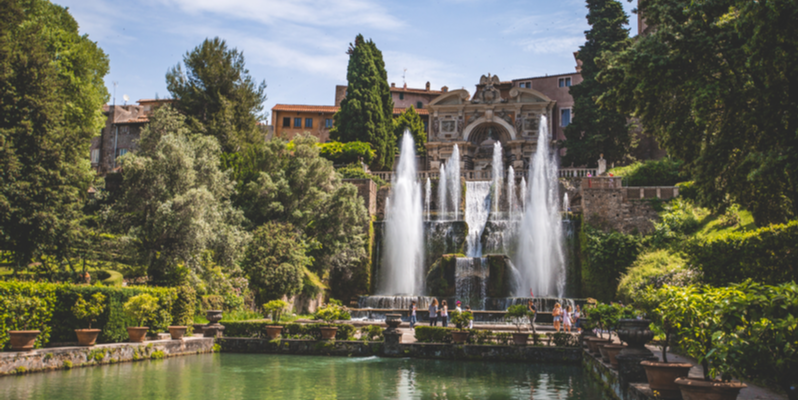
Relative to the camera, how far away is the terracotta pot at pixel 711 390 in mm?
5098

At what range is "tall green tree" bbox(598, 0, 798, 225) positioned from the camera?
1079 cm

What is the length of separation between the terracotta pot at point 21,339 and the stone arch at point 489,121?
39.4 meters

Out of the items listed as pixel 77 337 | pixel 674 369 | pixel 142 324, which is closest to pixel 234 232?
pixel 142 324

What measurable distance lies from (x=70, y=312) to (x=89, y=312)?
0.46m

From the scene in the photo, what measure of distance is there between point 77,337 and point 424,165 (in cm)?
3746

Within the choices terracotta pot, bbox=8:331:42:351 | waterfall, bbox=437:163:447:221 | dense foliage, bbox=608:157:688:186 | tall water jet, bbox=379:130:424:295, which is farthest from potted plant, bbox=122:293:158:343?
dense foliage, bbox=608:157:688:186

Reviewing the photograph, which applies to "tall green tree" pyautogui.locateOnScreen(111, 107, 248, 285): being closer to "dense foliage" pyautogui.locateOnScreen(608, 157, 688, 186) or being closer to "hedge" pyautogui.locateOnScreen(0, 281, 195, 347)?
"hedge" pyautogui.locateOnScreen(0, 281, 195, 347)

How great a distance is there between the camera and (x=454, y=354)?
51.3ft

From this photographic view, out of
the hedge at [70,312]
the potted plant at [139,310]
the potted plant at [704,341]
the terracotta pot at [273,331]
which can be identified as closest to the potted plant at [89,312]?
the hedge at [70,312]

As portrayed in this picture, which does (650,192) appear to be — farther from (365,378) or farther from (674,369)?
(674,369)

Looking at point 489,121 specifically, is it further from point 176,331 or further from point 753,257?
point 176,331

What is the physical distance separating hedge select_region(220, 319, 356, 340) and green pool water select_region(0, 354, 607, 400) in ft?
6.58

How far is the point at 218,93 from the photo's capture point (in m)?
31.2

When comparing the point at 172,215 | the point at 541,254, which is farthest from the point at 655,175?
the point at 172,215
